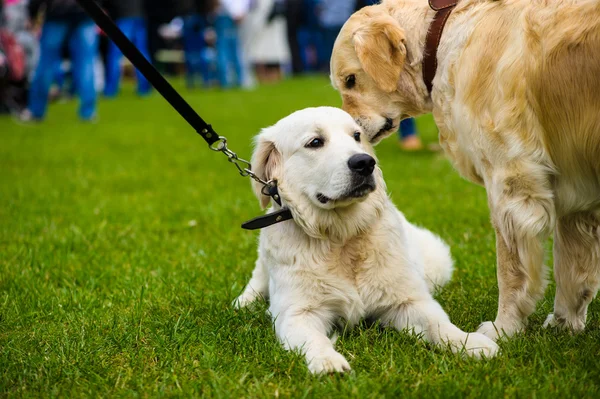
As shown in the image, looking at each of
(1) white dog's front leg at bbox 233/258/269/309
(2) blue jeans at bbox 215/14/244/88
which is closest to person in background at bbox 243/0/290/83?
(2) blue jeans at bbox 215/14/244/88

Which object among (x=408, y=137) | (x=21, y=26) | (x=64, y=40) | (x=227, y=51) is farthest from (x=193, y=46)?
(x=408, y=137)

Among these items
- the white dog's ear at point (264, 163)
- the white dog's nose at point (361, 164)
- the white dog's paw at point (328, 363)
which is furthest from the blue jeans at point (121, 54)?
the white dog's paw at point (328, 363)

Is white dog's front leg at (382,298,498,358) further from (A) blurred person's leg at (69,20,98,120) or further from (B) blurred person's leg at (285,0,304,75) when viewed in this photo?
(B) blurred person's leg at (285,0,304,75)

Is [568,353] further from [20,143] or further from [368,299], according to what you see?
[20,143]

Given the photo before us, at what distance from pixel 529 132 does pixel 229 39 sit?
18.2 m

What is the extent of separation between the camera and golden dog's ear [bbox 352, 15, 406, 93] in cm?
331

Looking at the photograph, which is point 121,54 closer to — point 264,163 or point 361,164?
point 264,163

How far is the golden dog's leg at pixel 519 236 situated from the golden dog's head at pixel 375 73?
0.83 metres

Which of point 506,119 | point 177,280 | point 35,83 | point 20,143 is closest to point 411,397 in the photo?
point 506,119

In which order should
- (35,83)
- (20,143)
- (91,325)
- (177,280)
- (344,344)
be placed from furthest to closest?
(35,83)
(20,143)
(177,280)
(91,325)
(344,344)

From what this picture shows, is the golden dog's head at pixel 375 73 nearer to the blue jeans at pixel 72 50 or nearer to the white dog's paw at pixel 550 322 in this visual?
the white dog's paw at pixel 550 322

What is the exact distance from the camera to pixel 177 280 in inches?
156

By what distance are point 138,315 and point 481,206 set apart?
2.96 meters

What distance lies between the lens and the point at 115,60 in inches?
711
